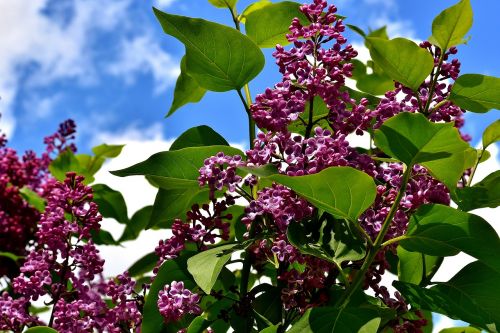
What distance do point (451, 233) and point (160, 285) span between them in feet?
2.25

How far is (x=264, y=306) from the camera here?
1728 mm

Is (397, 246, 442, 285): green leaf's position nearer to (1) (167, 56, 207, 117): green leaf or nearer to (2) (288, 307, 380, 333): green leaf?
(2) (288, 307, 380, 333): green leaf

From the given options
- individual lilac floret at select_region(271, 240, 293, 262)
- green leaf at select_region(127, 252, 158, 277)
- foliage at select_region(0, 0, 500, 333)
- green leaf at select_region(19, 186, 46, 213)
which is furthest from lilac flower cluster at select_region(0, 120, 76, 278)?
individual lilac floret at select_region(271, 240, 293, 262)

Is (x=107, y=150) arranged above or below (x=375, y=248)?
above

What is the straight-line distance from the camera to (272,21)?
1990mm

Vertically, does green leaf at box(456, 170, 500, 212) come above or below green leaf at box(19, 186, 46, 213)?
below

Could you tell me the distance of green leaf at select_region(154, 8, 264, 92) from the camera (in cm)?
173

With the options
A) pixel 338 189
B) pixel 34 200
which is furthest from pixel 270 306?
pixel 34 200

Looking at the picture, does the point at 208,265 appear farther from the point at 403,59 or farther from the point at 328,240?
the point at 403,59

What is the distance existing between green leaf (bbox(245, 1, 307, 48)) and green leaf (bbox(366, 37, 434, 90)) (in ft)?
1.16

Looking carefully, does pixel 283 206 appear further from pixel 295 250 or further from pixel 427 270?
pixel 427 270

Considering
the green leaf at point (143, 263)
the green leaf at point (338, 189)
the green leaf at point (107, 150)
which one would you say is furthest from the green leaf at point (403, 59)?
the green leaf at point (107, 150)

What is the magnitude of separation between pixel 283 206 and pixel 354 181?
19cm

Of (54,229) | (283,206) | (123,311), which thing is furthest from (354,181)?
(54,229)
